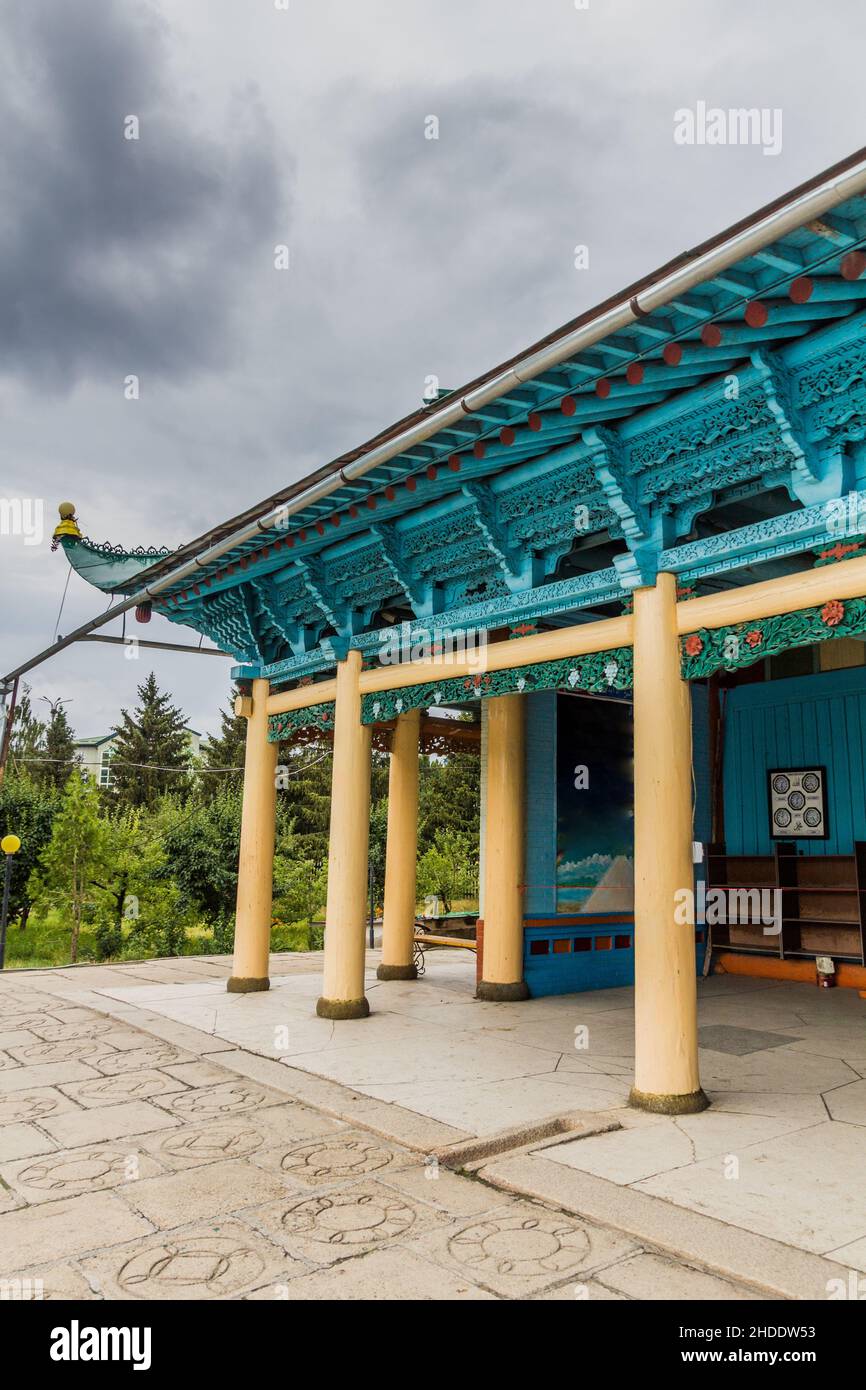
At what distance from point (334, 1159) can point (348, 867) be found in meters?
3.72

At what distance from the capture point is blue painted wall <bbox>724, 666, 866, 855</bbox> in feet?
33.3

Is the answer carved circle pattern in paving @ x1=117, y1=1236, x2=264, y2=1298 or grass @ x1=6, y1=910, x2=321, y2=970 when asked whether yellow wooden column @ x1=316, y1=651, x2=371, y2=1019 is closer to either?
carved circle pattern in paving @ x1=117, y1=1236, x2=264, y2=1298

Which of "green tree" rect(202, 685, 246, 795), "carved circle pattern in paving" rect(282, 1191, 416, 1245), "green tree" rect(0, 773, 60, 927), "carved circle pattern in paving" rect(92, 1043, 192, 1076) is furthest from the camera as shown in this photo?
"green tree" rect(202, 685, 246, 795)

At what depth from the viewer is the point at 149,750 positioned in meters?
46.5

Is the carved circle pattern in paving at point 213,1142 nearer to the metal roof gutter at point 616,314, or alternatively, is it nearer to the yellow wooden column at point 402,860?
the metal roof gutter at point 616,314

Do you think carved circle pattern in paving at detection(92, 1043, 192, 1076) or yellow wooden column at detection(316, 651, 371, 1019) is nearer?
carved circle pattern in paving at detection(92, 1043, 192, 1076)

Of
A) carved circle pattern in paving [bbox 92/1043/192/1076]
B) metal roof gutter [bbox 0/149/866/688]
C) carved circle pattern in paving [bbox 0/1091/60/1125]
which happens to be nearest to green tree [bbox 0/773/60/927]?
carved circle pattern in paving [bbox 92/1043/192/1076]

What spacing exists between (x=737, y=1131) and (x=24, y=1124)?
13.2 ft

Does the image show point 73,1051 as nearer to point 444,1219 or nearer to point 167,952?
point 444,1219

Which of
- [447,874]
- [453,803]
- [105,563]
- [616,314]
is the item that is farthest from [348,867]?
[453,803]

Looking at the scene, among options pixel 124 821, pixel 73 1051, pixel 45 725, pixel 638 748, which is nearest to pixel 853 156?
pixel 638 748

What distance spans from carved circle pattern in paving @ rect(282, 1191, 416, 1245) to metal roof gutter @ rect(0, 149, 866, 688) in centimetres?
411

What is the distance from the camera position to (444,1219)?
12.2 feet

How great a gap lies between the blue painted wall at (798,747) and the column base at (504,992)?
363 centimetres
